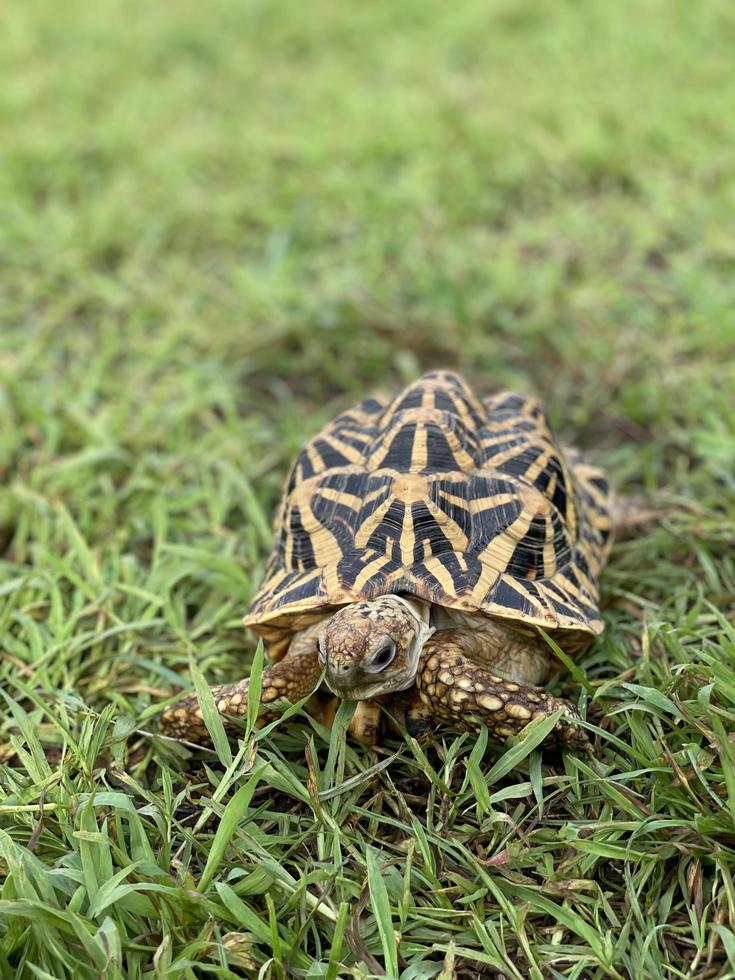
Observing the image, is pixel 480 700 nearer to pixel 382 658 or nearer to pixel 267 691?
pixel 382 658

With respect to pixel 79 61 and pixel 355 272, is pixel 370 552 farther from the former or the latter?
pixel 79 61

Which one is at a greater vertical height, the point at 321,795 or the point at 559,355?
the point at 321,795

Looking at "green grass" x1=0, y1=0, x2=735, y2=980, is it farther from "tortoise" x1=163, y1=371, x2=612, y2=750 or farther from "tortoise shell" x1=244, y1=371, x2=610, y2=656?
"tortoise shell" x1=244, y1=371, x2=610, y2=656

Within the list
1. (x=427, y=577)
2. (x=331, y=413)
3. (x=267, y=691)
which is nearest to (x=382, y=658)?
(x=427, y=577)

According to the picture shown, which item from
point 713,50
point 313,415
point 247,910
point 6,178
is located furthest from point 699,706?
point 713,50

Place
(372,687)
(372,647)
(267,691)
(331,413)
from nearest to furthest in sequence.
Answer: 1. (372,647)
2. (372,687)
3. (267,691)
4. (331,413)

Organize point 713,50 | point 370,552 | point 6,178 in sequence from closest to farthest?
point 370,552 → point 6,178 → point 713,50

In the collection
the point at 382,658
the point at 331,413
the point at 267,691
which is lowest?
the point at 331,413
